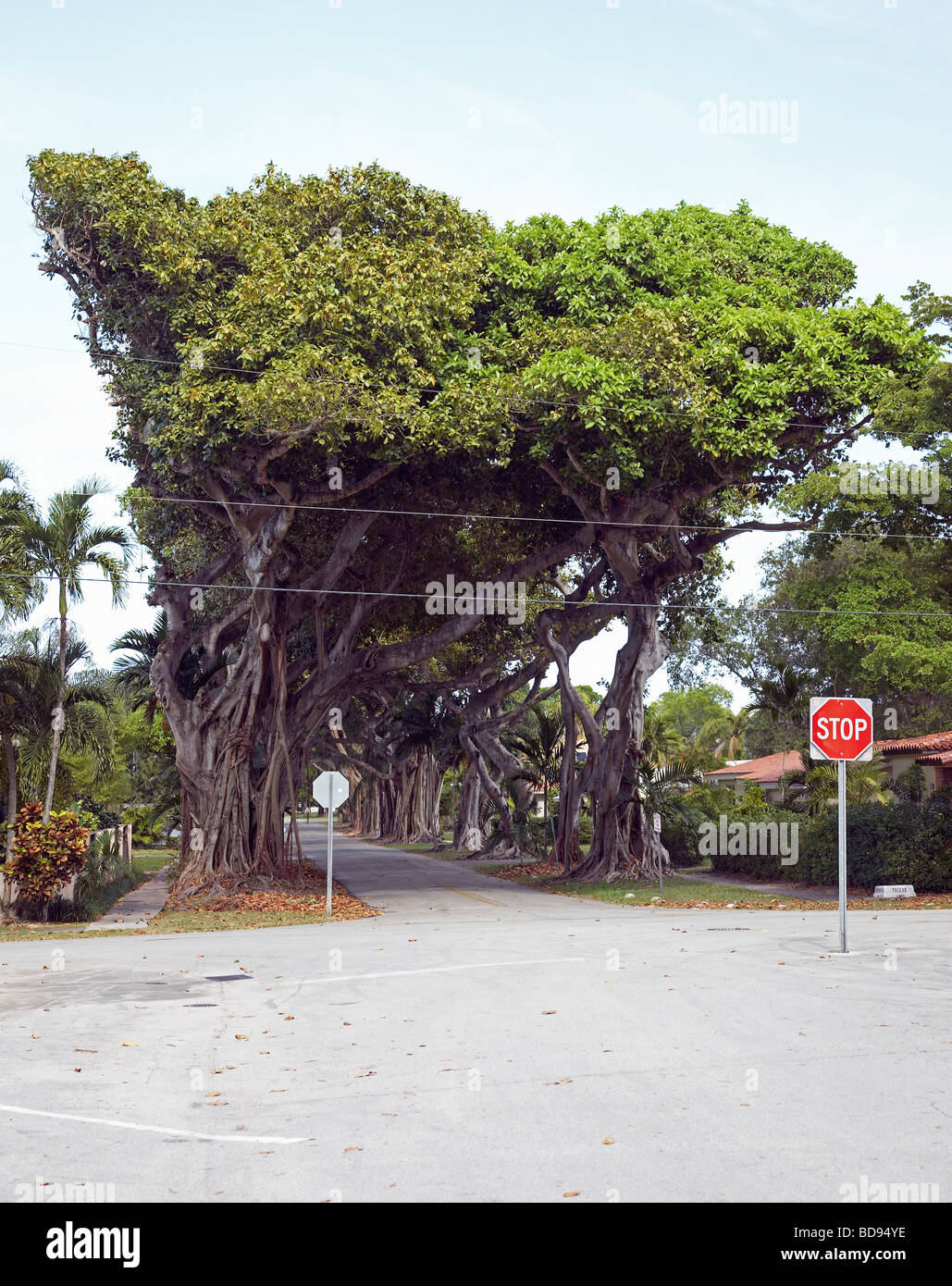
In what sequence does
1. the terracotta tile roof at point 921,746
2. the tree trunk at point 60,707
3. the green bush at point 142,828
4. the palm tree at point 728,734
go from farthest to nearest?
the palm tree at point 728,734
the green bush at point 142,828
the terracotta tile roof at point 921,746
the tree trunk at point 60,707

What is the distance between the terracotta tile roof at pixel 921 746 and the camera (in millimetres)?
31125

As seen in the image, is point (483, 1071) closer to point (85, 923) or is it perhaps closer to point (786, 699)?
point (85, 923)

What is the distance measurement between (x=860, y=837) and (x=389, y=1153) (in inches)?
896

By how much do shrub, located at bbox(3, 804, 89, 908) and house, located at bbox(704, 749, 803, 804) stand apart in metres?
36.3

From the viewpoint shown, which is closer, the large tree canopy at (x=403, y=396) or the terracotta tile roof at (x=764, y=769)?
the large tree canopy at (x=403, y=396)

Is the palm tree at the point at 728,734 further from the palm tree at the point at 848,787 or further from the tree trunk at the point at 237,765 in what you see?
the tree trunk at the point at 237,765

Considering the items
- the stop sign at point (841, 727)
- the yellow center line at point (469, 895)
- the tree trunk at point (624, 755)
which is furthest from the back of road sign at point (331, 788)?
the tree trunk at point (624, 755)

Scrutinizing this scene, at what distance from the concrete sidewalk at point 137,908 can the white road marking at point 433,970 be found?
8.63 meters

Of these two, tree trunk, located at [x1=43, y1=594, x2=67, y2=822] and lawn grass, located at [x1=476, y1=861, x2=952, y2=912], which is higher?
tree trunk, located at [x1=43, y1=594, x2=67, y2=822]

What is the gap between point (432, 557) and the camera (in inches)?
1180

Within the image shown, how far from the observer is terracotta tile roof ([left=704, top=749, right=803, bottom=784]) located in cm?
5988
